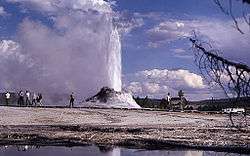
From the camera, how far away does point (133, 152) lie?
62.8ft

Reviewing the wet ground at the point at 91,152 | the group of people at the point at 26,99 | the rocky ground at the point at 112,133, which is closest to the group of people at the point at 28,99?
the group of people at the point at 26,99

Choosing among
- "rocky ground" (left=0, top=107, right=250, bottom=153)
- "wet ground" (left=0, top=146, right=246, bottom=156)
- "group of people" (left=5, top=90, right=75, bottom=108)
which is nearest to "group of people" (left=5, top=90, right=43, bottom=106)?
"group of people" (left=5, top=90, right=75, bottom=108)

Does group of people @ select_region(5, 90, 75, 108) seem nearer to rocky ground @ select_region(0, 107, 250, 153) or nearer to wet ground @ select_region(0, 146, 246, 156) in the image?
rocky ground @ select_region(0, 107, 250, 153)

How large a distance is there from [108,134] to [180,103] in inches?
1033

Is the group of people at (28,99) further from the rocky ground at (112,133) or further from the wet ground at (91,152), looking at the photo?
the wet ground at (91,152)

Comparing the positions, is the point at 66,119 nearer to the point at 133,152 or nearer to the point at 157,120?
the point at 157,120

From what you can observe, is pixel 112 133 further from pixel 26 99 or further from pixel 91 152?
pixel 26 99

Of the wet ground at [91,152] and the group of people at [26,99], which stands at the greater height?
the group of people at [26,99]

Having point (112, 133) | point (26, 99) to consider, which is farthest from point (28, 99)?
point (112, 133)

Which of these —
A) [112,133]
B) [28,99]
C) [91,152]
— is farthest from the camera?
[28,99]

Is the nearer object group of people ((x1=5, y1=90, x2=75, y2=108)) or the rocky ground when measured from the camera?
the rocky ground

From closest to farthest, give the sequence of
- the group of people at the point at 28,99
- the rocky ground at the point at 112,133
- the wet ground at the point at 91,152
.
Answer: the wet ground at the point at 91,152, the rocky ground at the point at 112,133, the group of people at the point at 28,99

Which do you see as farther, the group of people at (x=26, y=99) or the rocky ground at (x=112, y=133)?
the group of people at (x=26, y=99)

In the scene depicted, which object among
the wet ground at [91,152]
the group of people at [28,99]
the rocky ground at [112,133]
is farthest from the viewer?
the group of people at [28,99]
